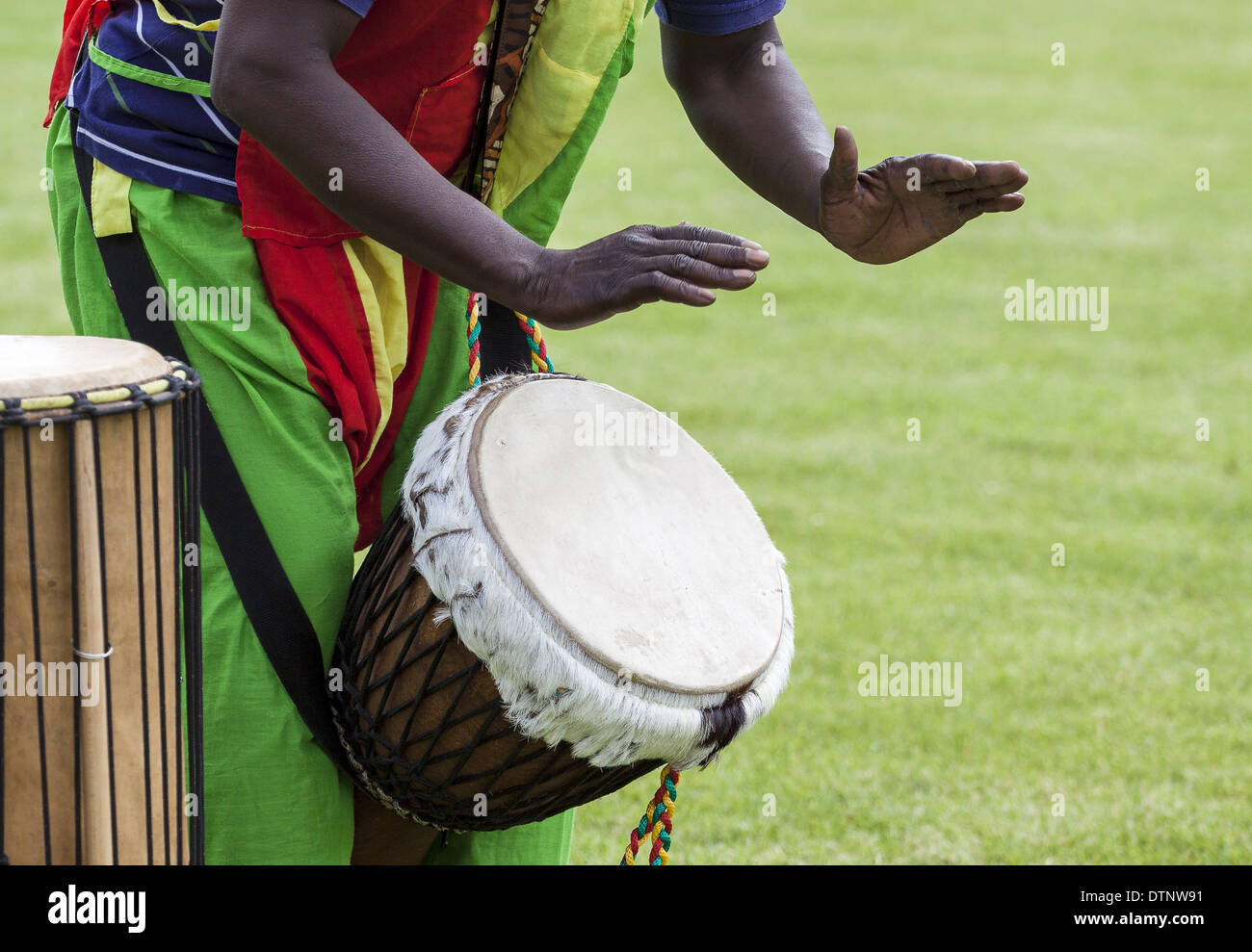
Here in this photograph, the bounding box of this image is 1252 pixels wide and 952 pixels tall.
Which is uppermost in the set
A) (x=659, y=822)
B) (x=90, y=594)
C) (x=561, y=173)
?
(x=561, y=173)

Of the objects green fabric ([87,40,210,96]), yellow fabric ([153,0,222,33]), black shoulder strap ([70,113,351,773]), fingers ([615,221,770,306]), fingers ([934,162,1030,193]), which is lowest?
black shoulder strap ([70,113,351,773])

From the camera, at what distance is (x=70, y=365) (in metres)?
1.65

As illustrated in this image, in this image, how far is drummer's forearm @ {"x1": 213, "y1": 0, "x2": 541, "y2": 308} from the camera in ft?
5.67

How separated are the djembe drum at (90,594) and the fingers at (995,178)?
0.94 m

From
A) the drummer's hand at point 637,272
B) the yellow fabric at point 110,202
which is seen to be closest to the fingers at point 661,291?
the drummer's hand at point 637,272

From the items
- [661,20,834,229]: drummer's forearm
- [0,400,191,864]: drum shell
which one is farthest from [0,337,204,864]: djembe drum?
[661,20,834,229]: drummer's forearm

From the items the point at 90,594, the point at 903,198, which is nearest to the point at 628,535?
the point at 903,198

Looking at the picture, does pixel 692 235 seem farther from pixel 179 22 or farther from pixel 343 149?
pixel 179 22

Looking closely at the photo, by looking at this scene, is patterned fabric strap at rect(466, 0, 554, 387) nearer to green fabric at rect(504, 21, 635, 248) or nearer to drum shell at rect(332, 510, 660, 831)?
green fabric at rect(504, 21, 635, 248)

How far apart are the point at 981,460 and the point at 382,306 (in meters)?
3.54

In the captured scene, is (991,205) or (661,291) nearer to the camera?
(661,291)

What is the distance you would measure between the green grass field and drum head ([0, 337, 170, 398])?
1.69 m

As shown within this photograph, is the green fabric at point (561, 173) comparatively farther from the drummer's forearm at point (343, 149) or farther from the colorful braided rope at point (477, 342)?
the drummer's forearm at point (343, 149)
